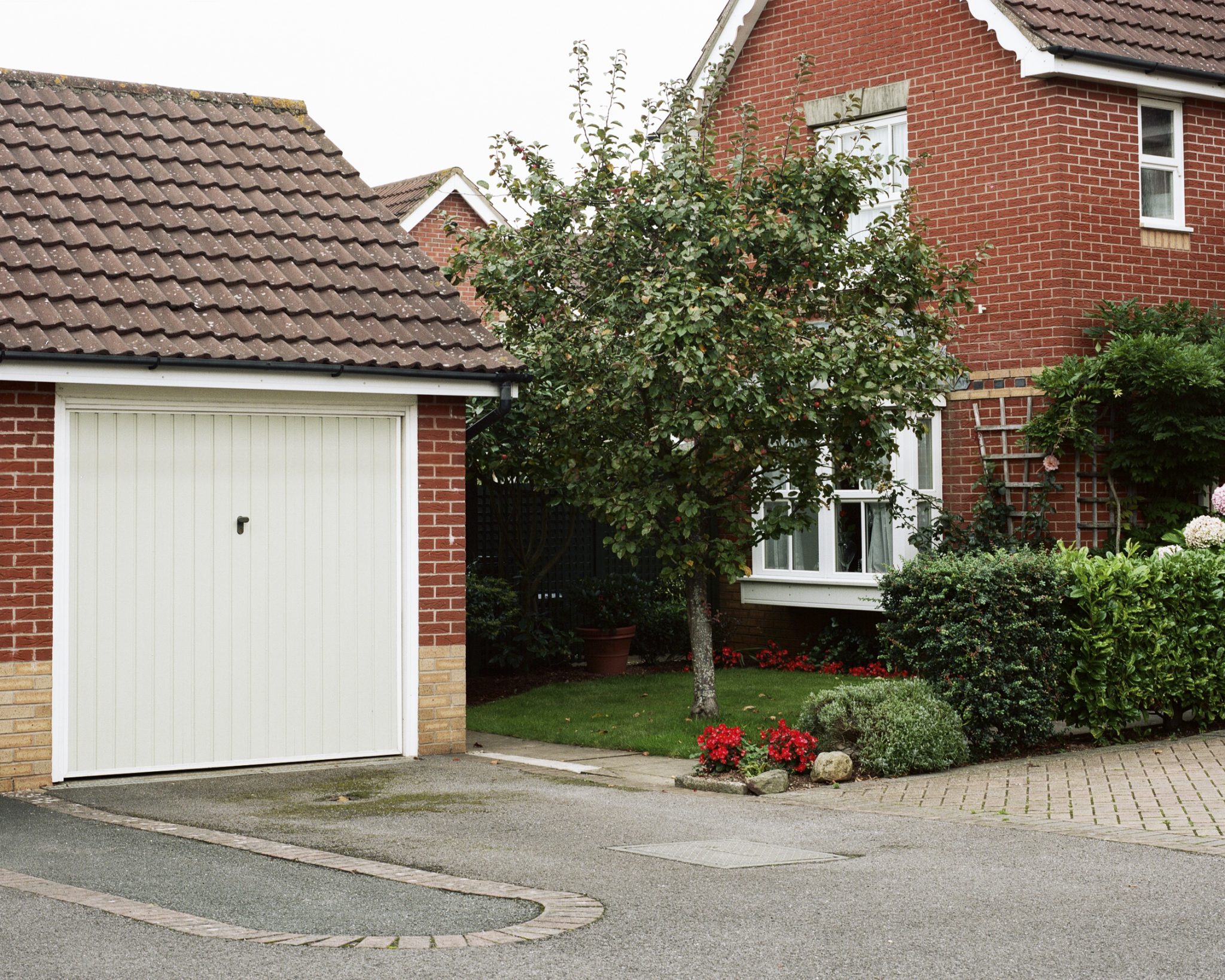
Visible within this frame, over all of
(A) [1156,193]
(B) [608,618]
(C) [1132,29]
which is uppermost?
(C) [1132,29]

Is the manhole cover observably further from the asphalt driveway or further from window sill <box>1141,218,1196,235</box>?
window sill <box>1141,218,1196,235</box>

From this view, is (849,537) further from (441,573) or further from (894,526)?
(441,573)

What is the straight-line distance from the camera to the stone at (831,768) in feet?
34.2

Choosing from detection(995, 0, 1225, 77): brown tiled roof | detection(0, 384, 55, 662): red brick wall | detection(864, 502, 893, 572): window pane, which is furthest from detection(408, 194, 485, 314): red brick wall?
detection(0, 384, 55, 662): red brick wall

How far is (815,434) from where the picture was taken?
1238 centimetres

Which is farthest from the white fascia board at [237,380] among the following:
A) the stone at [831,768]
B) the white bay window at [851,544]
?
the white bay window at [851,544]

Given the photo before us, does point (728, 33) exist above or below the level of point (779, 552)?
above

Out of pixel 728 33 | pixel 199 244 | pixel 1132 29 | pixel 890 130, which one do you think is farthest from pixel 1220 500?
pixel 199 244

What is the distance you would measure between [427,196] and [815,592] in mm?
11570

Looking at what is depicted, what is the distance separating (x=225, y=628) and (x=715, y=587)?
8653 mm

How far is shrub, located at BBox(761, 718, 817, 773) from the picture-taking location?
34.7 feet

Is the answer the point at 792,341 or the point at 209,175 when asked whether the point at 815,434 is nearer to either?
the point at 792,341

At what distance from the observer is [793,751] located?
10.6 meters

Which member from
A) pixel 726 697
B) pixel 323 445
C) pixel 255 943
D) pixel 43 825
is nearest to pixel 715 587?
pixel 726 697
